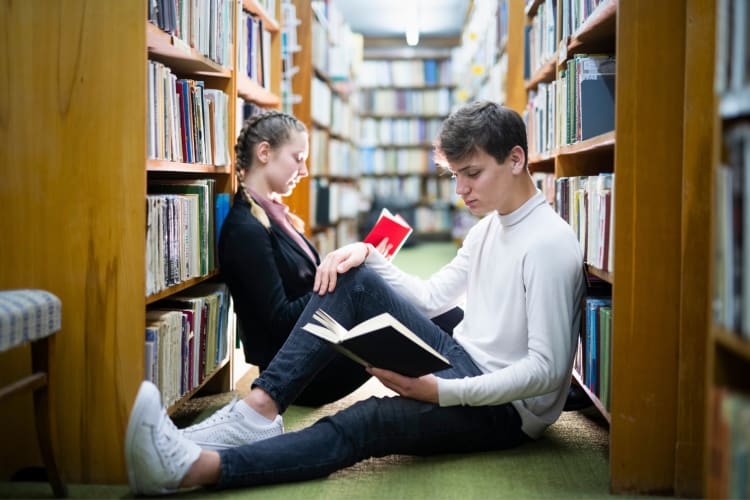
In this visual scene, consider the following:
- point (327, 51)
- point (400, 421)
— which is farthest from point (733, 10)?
point (327, 51)

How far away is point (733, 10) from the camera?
101cm

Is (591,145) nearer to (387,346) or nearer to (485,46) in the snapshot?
(387,346)

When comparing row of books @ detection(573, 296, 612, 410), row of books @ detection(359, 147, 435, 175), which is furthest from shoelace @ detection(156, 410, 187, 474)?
row of books @ detection(359, 147, 435, 175)

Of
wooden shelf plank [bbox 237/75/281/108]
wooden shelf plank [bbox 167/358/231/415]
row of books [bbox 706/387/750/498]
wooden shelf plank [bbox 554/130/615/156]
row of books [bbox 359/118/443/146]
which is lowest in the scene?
wooden shelf plank [bbox 167/358/231/415]

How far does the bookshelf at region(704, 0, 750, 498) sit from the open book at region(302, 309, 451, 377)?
2.01ft

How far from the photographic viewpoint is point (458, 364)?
195 centimetres

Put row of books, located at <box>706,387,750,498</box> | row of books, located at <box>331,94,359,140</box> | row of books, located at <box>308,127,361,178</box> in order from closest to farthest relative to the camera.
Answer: row of books, located at <box>706,387,750,498</box>
row of books, located at <box>308,127,361,178</box>
row of books, located at <box>331,94,359,140</box>

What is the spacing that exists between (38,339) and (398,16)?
762 centimetres

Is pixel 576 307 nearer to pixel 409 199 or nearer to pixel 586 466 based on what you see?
pixel 586 466

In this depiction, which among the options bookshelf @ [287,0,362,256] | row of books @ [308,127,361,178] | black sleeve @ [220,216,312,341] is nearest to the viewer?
black sleeve @ [220,216,312,341]

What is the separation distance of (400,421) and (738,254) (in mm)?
947

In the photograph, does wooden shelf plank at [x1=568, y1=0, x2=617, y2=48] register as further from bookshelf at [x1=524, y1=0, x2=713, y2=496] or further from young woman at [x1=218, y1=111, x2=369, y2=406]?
young woman at [x1=218, y1=111, x2=369, y2=406]

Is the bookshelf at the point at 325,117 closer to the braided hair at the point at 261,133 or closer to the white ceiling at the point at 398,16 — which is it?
the white ceiling at the point at 398,16

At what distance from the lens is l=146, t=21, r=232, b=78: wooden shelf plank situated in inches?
72.2
